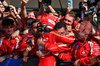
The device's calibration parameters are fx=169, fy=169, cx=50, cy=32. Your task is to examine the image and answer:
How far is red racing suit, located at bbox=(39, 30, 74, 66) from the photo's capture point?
2.46m

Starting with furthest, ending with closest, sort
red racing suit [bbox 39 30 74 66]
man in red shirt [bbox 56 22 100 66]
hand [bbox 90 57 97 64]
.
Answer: red racing suit [bbox 39 30 74 66], man in red shirt [bbox 56 22 100 66], hand [bbox 90 57 97 64]

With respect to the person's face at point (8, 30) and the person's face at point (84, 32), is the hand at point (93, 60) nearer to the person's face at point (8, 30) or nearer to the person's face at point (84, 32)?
the person's face at point (84, 32)

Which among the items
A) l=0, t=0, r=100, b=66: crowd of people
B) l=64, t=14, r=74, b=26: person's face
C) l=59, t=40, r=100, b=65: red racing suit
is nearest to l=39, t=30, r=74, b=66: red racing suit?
l=0, t=0, r=100, b=66: crowd of people

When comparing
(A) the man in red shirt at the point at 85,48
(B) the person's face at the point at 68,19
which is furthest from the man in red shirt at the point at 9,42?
(A) the man in red shirt at the point at 85,48

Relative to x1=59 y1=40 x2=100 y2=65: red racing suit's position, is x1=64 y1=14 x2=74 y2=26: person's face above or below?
above

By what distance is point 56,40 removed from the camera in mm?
2559

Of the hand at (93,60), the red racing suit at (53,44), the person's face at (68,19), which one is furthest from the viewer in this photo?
the person's face at (68,19)

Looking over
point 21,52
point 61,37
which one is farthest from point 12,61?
point 61,37

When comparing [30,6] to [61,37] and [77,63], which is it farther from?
[77,63]

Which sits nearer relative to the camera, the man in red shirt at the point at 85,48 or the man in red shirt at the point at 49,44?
the man in red shirt at the point at 85,48

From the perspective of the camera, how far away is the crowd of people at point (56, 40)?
2.36m

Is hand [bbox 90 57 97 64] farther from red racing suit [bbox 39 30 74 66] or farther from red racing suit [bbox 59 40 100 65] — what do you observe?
red racing suit [bbox 39 30 74 66]

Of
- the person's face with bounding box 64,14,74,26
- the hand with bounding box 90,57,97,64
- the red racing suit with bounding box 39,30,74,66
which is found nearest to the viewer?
the hand with bounding box 90,57,97,64

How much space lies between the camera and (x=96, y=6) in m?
3.04
